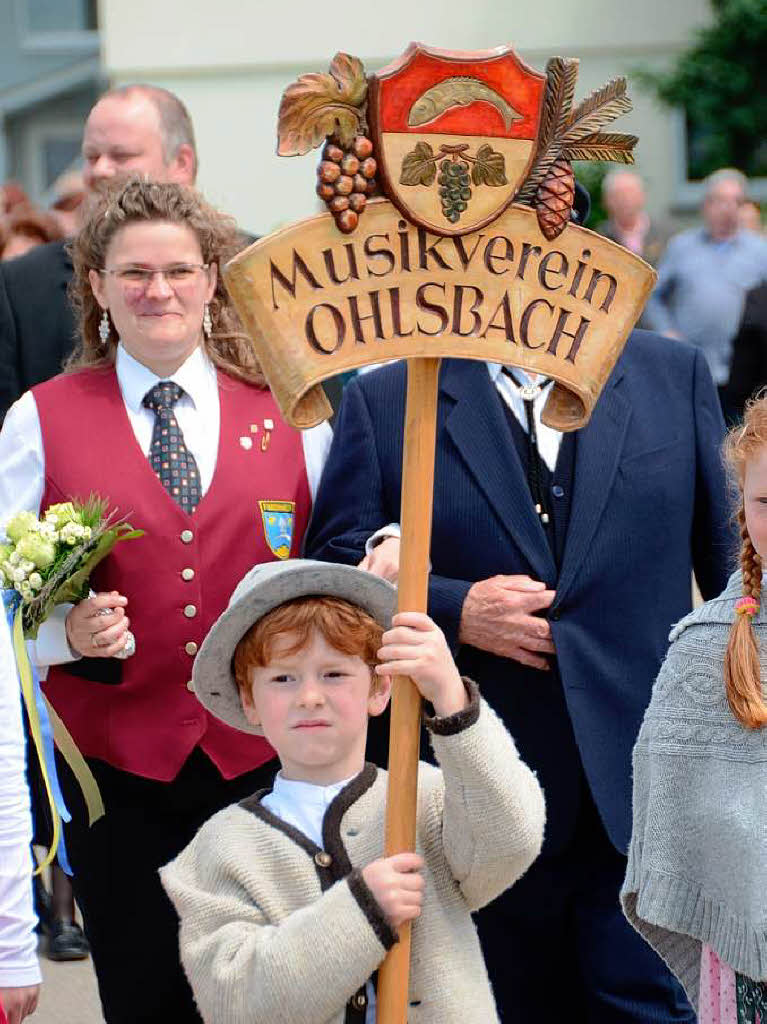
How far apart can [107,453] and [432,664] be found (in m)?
1.21

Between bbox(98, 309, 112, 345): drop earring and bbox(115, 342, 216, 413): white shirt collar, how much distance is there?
5 centimetres

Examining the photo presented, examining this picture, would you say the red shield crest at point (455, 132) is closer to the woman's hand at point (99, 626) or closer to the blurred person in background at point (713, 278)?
the woman's hand at point (99, 626)

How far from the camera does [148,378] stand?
3922mm

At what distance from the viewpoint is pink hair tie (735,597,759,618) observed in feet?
10.3

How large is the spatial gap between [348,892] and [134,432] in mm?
1336

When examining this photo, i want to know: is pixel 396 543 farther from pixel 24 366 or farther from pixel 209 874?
pixel 24 366

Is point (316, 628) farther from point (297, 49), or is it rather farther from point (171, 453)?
point (297, 49)

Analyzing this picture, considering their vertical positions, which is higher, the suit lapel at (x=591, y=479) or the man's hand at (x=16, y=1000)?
the suit lapel at (x=591, y=479)

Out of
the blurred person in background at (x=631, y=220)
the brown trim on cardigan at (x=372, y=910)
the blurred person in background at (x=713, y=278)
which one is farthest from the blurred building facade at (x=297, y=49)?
the brown trim on cardigan at (x=372, y=910)

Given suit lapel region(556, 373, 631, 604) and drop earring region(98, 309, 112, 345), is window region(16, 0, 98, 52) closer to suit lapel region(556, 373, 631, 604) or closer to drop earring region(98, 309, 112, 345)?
drop earring region(98, 309, 112, 345)

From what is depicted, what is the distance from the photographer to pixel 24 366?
5293 millimetres

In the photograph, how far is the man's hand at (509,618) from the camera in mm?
3693

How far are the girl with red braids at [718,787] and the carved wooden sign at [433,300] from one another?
0.35 meters

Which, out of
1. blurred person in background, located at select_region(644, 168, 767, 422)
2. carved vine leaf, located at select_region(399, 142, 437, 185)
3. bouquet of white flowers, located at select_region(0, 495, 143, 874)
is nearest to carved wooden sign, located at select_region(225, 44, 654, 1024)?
carved vine leaf, located at select_region(399, 142, 437, 185)
